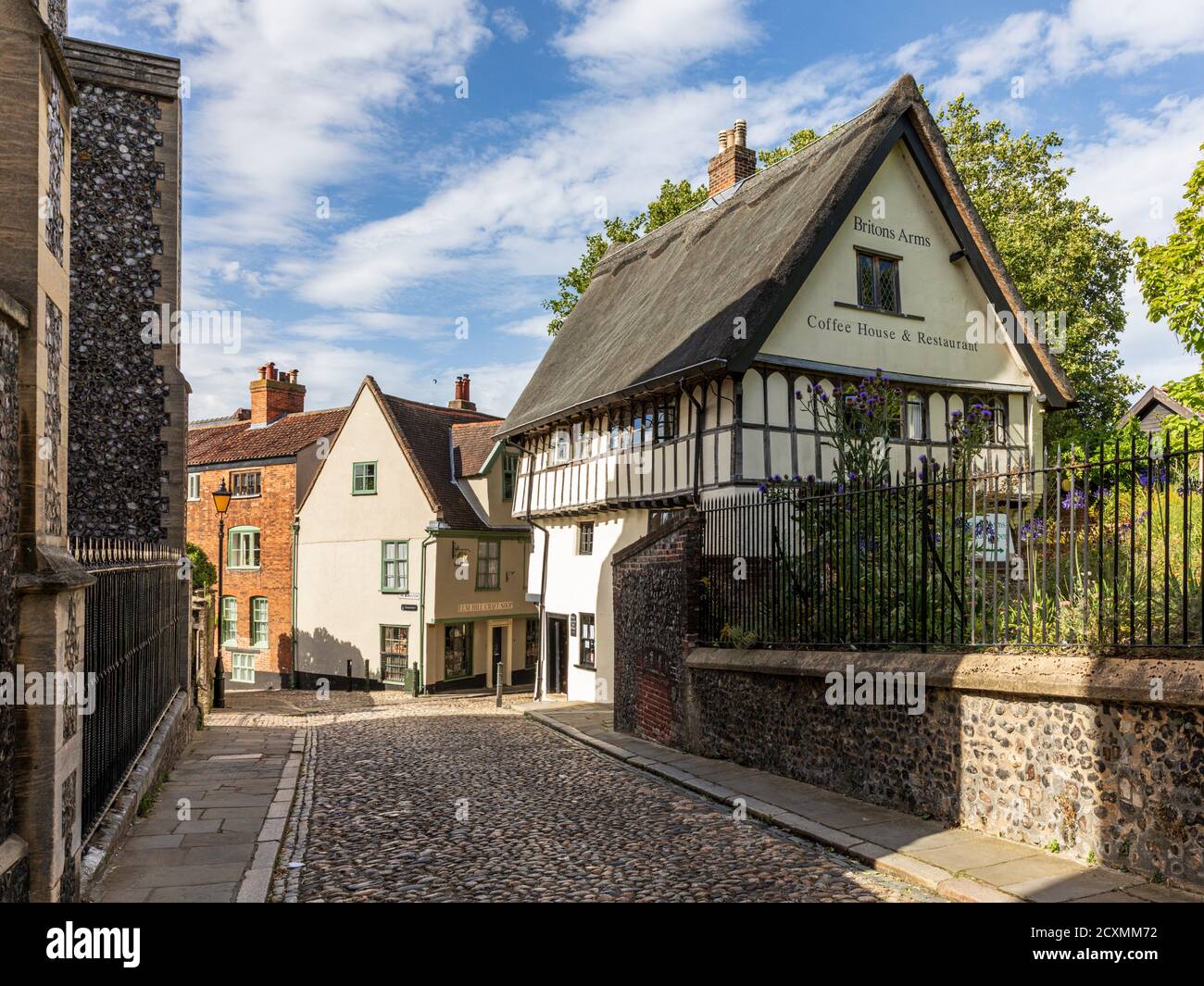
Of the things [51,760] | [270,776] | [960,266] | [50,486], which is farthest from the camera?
[960,266]

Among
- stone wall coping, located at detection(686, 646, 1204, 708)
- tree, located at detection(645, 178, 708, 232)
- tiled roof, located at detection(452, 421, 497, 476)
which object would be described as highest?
tree, located at detection(645, 178, 708, 232)

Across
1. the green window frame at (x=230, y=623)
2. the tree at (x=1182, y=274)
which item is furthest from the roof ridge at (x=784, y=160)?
the green window frame at (x=230, y=623)

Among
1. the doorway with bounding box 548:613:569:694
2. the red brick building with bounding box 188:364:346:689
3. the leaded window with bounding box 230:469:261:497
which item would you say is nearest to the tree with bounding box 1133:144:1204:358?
the doorway with bounding box 548:613:569:694

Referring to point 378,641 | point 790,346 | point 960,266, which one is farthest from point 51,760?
point 378,641

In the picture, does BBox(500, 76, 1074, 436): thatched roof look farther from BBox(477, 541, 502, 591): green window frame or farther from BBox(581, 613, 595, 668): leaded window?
BBox(477, 541, 502, 591): green window frame

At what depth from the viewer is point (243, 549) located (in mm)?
33438

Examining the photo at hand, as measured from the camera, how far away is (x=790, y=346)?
16594 mm

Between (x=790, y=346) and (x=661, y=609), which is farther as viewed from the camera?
(x=790, y=346)

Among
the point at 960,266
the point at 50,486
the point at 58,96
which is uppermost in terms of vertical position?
the point at 960,266

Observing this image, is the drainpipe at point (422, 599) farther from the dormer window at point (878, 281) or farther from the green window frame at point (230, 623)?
the dormer window at point (878, 281)

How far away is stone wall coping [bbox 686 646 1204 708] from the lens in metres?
6.43

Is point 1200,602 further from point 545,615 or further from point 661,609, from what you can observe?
point 545,615

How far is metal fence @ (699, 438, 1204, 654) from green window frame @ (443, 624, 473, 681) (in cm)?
1661

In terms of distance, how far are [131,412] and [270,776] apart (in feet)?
18.8
